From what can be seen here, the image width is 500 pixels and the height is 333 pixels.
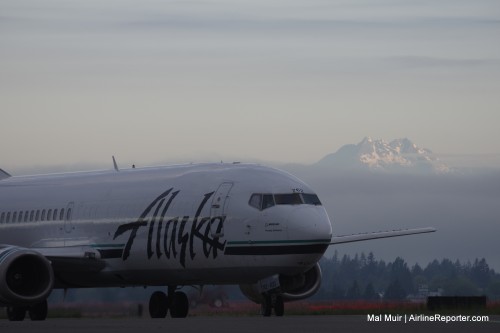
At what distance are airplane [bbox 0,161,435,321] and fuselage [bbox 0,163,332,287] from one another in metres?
0.03

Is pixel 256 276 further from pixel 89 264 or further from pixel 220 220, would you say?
pixel 89 264

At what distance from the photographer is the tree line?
2719 inches

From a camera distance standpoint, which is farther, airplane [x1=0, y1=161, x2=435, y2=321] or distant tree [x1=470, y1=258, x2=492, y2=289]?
distant tree [x1=470, y1=258, x2=492, y2=289]

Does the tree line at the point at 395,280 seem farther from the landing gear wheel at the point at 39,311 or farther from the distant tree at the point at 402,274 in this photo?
the landing gear wheel at the point at 39,311

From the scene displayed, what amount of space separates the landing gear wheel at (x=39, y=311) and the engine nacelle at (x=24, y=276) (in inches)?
98.8

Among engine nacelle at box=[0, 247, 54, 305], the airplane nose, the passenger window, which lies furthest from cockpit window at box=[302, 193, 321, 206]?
engine nacelle at box=[0, 247, 54, 305]

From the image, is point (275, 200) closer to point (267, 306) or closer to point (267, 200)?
point (267, 200)

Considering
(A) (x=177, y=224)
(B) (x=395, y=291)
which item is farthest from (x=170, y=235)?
(B) (x=395, y=291)

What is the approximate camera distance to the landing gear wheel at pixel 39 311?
4931 cm

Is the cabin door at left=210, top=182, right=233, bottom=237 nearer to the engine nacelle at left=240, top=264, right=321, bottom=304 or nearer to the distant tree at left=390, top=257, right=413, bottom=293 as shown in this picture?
the engine nacelle at left=240, top=264, right=321, bottom=304

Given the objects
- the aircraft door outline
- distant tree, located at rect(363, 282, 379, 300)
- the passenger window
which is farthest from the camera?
distant tree, located at rect(363, 282, 379, 300)

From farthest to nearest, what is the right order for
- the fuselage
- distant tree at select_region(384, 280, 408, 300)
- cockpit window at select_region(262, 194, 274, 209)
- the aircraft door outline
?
distant tree at select_region(384, 280, 408, 300) < the aircraft door outline < cockpit window at select_region(262, 194, 274, 209) < the fuselage

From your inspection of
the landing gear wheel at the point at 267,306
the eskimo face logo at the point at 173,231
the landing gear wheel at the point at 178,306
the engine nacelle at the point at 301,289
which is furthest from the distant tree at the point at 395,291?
the landing gear wheel at the point at 267,306

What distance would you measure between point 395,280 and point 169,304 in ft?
86.7
